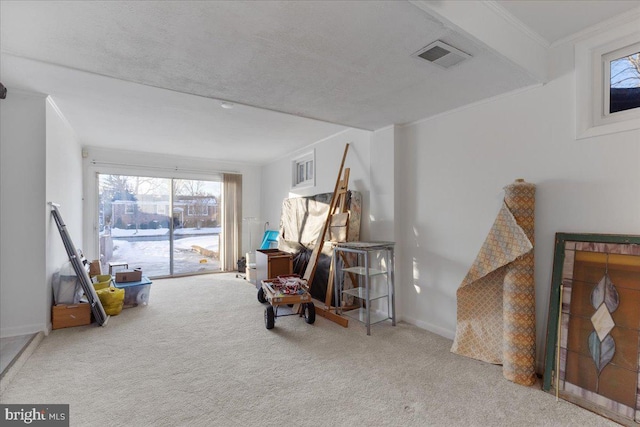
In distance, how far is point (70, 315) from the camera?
3.26 m

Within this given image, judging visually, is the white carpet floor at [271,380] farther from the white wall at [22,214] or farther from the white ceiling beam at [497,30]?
the white ceiling beam at [497,30]

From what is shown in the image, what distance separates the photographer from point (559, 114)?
88.0 inches

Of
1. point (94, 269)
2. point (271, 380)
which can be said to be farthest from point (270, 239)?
point (271, 380)

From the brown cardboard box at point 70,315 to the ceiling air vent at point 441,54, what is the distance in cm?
409

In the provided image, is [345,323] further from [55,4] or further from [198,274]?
[198,274]

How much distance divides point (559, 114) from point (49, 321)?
504 centimetres

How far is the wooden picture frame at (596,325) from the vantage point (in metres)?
1.81

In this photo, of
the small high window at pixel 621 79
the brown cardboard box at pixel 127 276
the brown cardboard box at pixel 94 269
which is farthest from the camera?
the brown cardboard box at pixel 94 269

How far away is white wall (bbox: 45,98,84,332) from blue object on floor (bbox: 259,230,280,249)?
305 cm

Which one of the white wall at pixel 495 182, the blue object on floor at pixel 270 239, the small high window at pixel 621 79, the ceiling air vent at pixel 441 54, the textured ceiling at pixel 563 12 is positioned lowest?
the blue object on floor at pixel 270 239

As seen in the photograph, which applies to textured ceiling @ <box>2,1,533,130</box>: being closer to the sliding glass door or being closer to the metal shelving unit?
the metal shelving unit

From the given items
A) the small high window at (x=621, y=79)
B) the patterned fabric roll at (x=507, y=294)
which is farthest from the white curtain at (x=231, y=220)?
the small high window at (x=621, y=79)

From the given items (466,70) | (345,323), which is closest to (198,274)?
(345,323)

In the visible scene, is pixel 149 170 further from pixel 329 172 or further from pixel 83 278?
pixel 329 172
